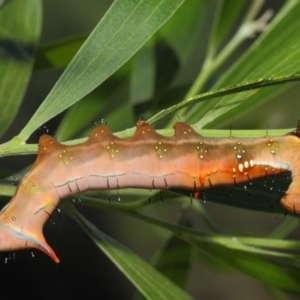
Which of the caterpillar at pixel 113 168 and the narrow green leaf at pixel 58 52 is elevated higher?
the narrow green leaf at pixel 58 52

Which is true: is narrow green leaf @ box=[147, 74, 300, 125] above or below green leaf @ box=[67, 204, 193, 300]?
above

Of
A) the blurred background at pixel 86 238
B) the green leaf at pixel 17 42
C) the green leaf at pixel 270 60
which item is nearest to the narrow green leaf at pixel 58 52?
the green leaf at pixel 17 42

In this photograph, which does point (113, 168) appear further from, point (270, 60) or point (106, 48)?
point (270, 60)

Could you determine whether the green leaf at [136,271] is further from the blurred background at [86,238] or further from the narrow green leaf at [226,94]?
the blurred background at [86,238]

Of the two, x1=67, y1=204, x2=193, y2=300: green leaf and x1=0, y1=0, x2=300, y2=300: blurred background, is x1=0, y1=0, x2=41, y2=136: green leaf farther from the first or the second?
x1=0, y1=0, x2=300, y2=300: blurred background

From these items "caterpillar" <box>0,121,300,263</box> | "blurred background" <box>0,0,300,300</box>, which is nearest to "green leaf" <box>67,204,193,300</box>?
"caterpillar" <box>0,121,300,263</box>

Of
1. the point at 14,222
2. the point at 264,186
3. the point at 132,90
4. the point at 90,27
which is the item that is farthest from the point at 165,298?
the point at 90,27

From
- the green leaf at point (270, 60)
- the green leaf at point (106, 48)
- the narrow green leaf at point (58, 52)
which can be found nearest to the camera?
the green leaf at point (106, 48)

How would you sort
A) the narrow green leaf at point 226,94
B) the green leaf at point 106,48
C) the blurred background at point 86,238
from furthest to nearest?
the blurred background at point 86,238 < the green leaf at point 106,48 < the narrow green leaf at point 226,94
